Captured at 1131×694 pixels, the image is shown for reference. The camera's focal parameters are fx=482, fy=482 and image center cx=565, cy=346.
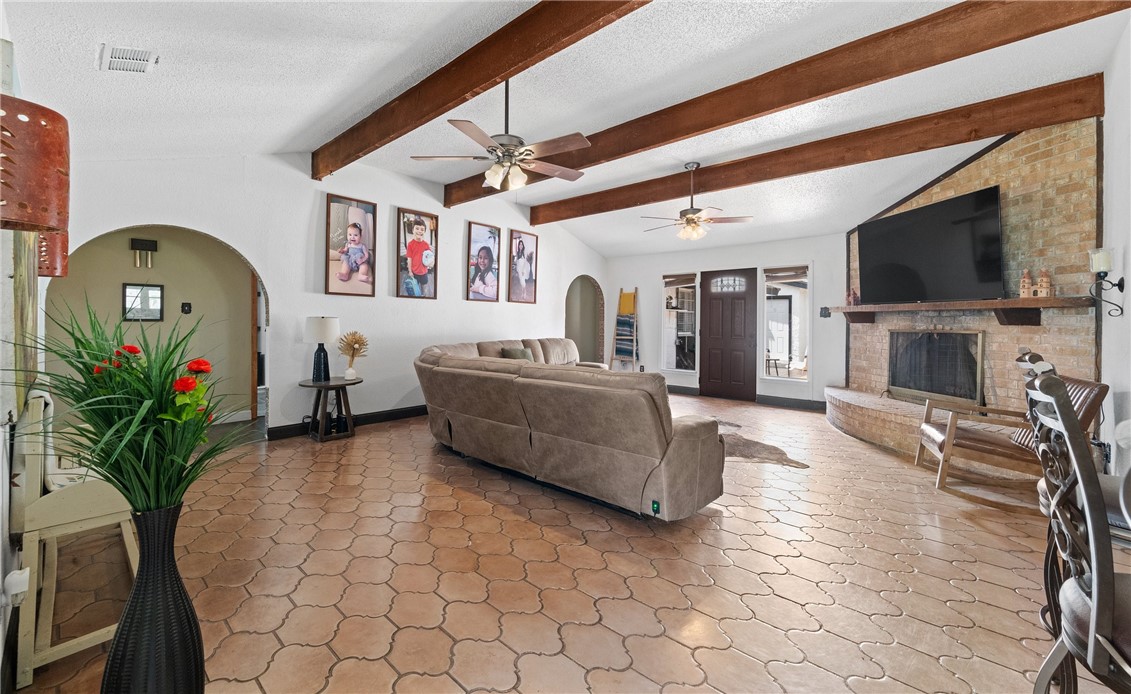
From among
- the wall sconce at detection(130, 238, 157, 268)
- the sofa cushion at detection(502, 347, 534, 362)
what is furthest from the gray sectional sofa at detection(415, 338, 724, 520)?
the wall sconce at detection(130, 238, 157, 268)

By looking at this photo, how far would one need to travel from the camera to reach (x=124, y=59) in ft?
8.32

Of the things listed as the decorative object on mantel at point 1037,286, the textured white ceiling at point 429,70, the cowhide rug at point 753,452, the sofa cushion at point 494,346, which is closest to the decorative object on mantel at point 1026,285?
the decorative object on mantel at point 1037,286

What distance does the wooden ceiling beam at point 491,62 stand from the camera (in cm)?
246

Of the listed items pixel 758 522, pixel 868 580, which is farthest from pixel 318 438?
pixel 868 580

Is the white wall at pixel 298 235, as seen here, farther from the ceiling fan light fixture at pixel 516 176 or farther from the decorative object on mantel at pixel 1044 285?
the decorative object on mantel at pixel 1044 285

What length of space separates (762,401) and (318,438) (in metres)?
6.22

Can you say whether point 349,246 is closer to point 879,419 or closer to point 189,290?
point 189,290

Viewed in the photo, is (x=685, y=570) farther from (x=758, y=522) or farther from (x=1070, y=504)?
(x=1070, y=504)

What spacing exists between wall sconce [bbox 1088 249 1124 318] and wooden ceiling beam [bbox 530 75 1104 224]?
103 cm

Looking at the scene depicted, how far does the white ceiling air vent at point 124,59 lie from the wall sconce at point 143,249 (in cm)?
303

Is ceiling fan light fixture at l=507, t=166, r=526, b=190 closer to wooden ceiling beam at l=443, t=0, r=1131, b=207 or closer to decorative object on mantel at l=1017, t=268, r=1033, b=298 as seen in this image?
wooden ceiling beam at l=443, t=0, r=1131, b=207

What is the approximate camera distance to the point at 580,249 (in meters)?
8.80

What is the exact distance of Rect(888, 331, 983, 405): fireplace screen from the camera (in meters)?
4.37

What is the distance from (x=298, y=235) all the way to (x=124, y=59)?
2655 mm
